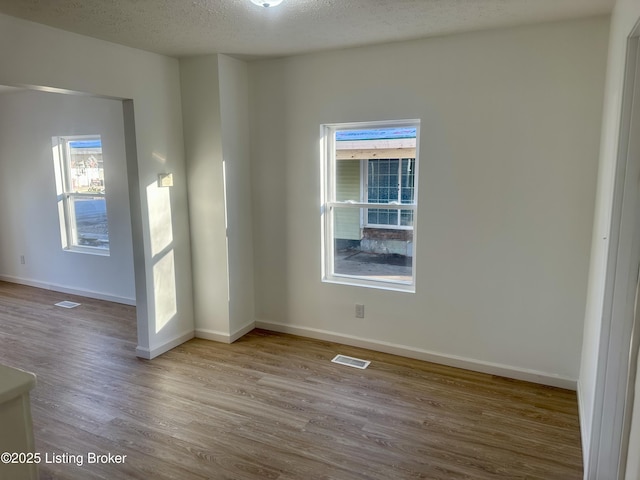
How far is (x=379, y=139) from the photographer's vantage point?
353 cm

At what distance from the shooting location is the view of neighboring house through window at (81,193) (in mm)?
5145

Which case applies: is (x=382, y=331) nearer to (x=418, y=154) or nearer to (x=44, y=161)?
(x=418, y=154)

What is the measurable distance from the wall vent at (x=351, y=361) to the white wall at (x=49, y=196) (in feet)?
9.04

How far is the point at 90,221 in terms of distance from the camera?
17.7 feet

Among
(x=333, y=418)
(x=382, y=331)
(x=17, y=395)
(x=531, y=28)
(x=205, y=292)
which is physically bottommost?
(x=333, y=418)

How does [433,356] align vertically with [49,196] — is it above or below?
below

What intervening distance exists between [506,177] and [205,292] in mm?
2640

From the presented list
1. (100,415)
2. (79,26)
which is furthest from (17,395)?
(79,26)

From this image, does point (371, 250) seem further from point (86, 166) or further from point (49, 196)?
point (49, 196)

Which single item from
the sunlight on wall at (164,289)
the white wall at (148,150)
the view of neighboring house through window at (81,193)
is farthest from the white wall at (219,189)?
the view of neighboring house through window at (81,193)

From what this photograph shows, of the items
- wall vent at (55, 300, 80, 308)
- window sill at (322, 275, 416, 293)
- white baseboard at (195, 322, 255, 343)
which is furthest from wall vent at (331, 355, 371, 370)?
Answer: wall vent at (55, 300, 80, 308)

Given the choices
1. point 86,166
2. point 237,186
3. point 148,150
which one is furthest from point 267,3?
point 86,166

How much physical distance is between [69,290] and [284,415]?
405 cm

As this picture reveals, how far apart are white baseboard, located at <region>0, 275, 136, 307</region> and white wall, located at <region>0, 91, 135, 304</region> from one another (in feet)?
0.04
